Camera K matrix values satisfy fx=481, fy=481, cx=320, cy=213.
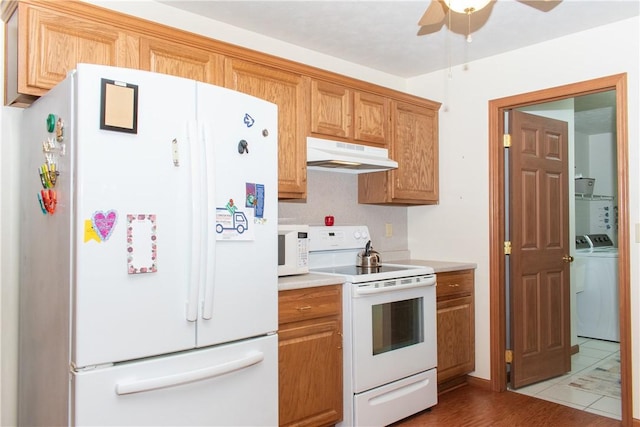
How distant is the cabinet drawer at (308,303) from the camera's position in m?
2.45

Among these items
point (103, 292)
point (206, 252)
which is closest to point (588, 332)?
point (206, 252)

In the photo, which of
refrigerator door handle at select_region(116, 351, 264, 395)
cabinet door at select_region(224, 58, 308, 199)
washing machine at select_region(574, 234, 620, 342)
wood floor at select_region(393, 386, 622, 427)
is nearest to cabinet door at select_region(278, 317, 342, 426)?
refrigerator door handle at select_region(116, 351, 264, 395)

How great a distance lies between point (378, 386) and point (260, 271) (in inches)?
46.5

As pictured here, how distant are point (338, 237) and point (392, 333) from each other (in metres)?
0.79

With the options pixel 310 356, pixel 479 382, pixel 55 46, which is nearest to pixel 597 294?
pixel 479 382

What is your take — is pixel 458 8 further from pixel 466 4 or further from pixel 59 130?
pixel 59 130

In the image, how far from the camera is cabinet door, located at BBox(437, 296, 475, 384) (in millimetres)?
3336

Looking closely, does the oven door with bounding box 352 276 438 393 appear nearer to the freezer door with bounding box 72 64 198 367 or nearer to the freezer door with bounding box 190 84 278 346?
the freezer door with bounding box 190 84 278 346

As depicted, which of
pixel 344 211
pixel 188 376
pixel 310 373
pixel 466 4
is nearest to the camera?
pixel 188 376

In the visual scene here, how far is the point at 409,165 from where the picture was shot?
3.61m

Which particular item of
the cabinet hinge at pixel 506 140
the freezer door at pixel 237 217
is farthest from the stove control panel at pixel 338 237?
the cabinet hinge at pixel 506 140

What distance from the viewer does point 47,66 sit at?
6.64ft

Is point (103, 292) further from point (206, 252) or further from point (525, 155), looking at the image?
point (525, 155)

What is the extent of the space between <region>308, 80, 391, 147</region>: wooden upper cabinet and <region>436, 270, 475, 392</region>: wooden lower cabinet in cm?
110
